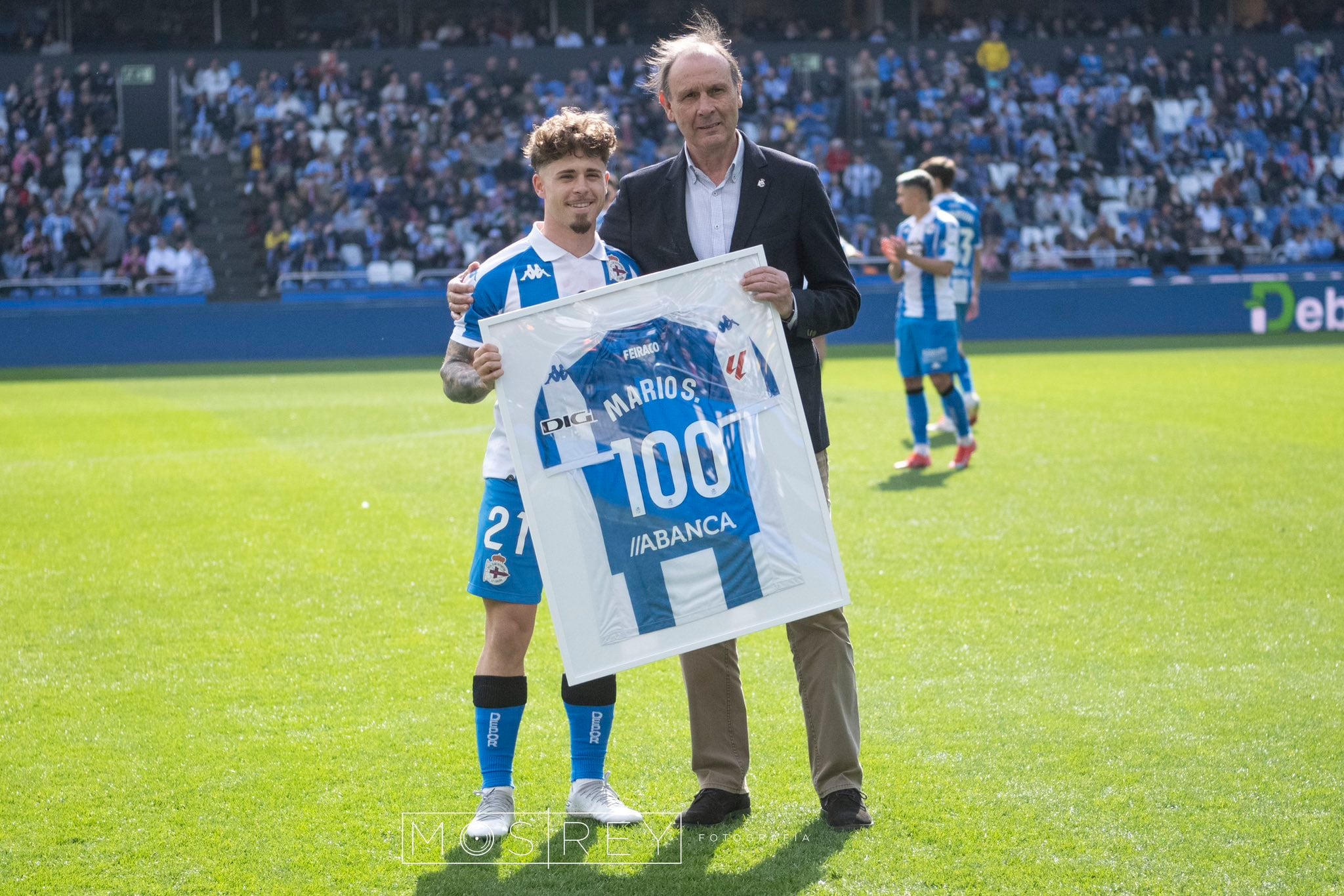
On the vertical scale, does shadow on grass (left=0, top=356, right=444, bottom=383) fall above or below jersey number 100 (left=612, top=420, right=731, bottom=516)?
below

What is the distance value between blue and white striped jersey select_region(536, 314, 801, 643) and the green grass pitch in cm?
71

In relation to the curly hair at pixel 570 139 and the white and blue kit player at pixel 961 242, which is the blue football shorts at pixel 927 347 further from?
the curly hair at pixel 570 139

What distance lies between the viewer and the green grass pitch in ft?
11.3

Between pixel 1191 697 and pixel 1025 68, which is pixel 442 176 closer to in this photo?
pixel 1025 68

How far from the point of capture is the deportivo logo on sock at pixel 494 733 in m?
3.75

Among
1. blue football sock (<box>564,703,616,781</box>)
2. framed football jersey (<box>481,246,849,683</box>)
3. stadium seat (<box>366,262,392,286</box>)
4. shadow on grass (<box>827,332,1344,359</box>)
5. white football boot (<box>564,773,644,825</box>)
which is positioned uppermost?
stadium seat (<box>366,262,392,286</box>)

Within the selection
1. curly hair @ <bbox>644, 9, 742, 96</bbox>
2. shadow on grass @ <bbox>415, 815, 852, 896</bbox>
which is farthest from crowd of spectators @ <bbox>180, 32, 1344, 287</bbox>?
shadow on grass @ <bbox>415, 815, 852, 896</bbox>

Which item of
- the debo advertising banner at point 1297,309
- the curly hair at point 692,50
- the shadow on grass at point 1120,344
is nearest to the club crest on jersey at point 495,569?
the curly hair at point 692,50

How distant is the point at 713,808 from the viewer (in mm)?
3701

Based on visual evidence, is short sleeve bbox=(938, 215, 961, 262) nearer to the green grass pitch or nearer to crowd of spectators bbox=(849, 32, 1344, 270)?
the green grass pitch

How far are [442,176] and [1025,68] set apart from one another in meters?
13.5

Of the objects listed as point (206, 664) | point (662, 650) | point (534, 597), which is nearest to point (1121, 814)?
point (662, 650)

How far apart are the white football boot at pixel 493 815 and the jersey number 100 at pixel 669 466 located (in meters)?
0.92

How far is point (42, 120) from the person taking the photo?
26891 mm
